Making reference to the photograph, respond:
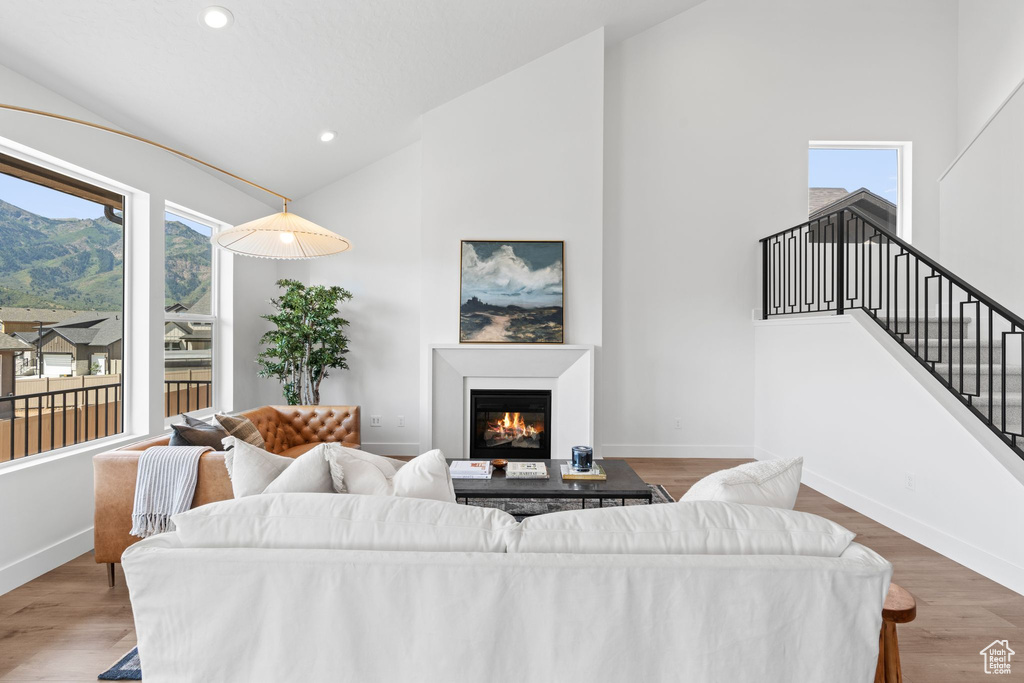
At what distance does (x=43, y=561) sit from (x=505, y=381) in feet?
11.2

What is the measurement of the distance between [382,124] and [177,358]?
271 centimetres

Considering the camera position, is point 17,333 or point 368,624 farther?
point 17,333

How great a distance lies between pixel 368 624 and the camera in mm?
1344

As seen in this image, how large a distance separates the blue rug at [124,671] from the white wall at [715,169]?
4346mm

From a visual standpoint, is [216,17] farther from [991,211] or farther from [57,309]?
[991,211]

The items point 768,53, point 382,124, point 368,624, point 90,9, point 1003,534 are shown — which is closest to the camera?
point 368,624

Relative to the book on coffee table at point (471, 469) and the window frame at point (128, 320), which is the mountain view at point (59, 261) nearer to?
the window frame at point (128, 320)

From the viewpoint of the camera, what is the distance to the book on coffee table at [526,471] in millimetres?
3234

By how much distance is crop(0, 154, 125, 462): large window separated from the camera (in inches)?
115

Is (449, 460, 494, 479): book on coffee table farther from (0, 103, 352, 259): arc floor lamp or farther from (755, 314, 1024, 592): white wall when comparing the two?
(755, 314, 1024, 592): white wall

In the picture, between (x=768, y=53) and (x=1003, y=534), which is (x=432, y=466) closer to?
(x=1003, y=534)

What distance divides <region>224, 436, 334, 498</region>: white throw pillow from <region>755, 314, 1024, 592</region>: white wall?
3421 millimetres

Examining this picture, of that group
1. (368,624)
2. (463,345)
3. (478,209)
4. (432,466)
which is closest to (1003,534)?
(432,466)

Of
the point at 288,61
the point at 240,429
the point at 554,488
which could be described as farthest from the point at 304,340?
the point at 554,488
